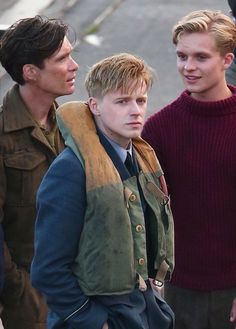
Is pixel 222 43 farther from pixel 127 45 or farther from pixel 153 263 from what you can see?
pixel 127 45

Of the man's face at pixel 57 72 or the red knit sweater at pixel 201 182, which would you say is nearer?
the red knit sweater at pixel 201 182

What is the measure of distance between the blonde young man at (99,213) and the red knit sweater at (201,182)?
0.60 meters

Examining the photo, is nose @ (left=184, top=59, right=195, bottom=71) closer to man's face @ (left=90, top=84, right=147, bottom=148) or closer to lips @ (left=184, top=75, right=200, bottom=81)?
lips @ (left=184, top=75, right=200, bottom=81)

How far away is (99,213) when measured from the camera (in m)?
3.94

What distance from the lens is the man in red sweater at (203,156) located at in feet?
15.5

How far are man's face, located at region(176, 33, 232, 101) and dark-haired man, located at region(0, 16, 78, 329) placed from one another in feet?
1.98

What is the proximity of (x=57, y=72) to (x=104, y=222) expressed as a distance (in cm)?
127

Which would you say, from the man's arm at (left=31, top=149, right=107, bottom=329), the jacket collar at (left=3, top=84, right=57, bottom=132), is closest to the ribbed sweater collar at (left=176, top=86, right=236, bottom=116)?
the jacket collar at (left=3, top=84, right=57, bottom=132)

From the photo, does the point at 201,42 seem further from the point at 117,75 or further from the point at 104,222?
the point at 104,222

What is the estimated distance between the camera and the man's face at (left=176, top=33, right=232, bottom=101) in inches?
186

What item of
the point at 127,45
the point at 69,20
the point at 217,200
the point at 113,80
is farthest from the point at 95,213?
the point at 69,20

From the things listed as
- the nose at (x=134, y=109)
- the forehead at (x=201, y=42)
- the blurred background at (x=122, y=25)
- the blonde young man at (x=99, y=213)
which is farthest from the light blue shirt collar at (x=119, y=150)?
the blurred background at (x=122, y=25)

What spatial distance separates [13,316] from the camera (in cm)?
512

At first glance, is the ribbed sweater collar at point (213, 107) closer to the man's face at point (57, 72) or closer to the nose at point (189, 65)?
the nose at point (189, 65)
